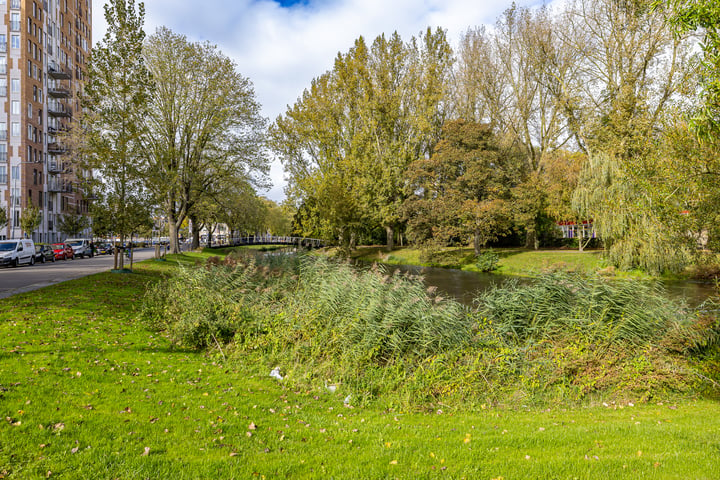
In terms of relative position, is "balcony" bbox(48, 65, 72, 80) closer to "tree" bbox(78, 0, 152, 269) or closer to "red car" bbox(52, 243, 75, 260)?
"red car" bbox(52, 243, 75, 260)

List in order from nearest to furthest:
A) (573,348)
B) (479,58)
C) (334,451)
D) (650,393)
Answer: (334,451) < (650,393) < (573,348) < (479,58)

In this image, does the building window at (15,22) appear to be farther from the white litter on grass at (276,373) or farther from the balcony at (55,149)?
the white litter on grass at (276,373)

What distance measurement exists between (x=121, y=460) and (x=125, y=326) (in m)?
7.07

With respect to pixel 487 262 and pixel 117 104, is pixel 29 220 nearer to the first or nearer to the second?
pixel 117 104

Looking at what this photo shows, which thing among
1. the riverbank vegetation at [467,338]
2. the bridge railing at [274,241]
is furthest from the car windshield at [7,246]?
the bridge railing at [274,241]

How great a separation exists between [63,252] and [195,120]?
1496 centimetres

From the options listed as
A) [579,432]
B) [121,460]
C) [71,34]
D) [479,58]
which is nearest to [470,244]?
[479,58]

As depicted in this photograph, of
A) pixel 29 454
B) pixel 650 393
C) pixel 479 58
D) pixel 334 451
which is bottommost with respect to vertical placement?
pixel 650 393

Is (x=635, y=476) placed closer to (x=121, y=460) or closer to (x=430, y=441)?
(x=430, y=441)

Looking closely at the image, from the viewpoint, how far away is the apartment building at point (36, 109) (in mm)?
46875

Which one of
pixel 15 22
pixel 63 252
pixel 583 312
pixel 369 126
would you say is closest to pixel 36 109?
pixel 15 22

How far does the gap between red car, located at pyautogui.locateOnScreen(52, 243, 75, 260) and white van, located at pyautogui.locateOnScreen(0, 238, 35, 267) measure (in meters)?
5.91

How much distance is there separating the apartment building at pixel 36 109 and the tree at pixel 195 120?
16469 mm

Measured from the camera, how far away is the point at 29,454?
427 cm
